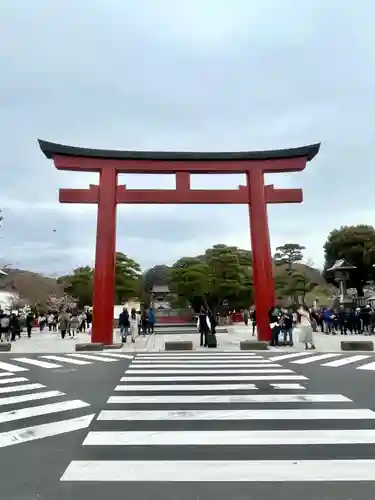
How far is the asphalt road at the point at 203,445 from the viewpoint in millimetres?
4039

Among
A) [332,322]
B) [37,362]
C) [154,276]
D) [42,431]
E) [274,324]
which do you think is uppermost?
[154,276]

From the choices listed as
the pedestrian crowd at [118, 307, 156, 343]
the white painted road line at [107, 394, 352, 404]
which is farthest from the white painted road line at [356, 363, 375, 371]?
the pedestrian crowd at [118, 307, 156, 343]

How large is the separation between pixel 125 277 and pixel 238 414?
50655 millimetres

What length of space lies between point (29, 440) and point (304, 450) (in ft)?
9.86

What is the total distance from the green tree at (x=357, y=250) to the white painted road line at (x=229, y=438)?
43937 mm

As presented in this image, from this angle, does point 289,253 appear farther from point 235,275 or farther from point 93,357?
point 93,357

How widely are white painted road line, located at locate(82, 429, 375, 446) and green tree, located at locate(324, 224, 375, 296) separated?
43.9 meters

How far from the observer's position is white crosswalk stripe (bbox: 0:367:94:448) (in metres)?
5.85

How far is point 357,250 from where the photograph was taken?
50406 mm

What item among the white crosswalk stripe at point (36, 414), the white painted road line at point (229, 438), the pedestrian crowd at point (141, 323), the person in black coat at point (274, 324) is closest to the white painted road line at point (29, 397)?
the white crosswalk stripe at point (36, 414)

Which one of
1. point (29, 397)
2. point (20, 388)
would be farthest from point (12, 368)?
point (29, 397)

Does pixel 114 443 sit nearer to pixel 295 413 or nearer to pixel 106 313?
pixel 295 413

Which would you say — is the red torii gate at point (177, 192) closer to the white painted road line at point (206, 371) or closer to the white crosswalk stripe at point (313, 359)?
the white crosswalk stripe at point (313, 359)

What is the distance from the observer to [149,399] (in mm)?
7938
